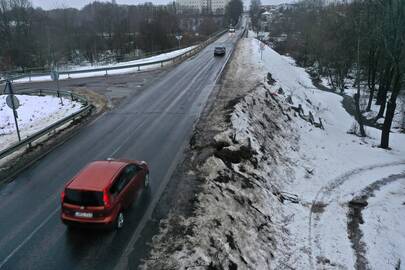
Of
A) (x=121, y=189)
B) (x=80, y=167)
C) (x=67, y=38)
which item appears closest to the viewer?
(x=121, y=189)

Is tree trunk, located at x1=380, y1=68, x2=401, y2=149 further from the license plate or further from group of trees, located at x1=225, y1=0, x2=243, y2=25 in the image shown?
group of trees, located at x1=225, y1=0, x2=243, y2=25

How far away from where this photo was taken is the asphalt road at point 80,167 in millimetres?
10008

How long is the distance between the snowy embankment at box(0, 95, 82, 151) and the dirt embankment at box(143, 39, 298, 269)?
10.8m

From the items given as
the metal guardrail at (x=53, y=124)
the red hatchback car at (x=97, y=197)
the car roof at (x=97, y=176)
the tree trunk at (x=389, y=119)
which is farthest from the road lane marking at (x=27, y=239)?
the tree trunk at (x=389, y=119)

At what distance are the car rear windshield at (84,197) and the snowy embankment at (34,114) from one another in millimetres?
13377

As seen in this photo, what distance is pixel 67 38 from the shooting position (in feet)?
271

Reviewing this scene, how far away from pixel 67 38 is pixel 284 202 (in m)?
78.9

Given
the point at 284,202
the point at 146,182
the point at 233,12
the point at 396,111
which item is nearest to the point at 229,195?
the point at 146,182

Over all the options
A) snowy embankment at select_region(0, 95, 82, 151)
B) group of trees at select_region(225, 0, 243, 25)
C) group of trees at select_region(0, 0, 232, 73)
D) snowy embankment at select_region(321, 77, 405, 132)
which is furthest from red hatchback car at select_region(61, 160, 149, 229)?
group of trees at select_region(225, 0, 243, 25)

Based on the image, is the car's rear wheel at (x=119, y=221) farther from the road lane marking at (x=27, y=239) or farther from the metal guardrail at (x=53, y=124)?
the metal guardrail at (x=53, y=124)

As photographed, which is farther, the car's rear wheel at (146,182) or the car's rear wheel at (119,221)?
the car's rear wheel at (146,182)

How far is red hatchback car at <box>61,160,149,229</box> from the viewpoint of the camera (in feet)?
→ 33.6

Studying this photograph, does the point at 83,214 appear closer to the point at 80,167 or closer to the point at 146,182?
the point at 146,182

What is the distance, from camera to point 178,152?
55.5 ft
